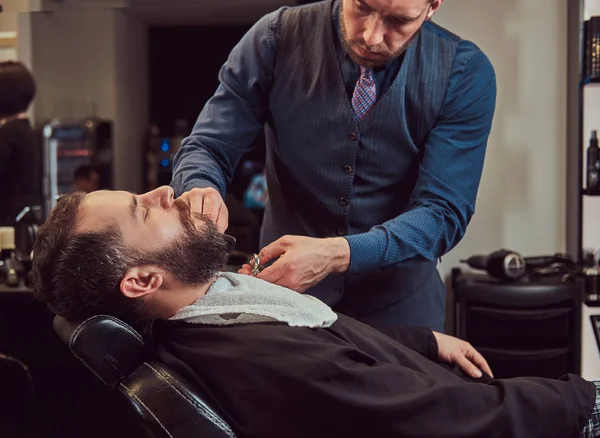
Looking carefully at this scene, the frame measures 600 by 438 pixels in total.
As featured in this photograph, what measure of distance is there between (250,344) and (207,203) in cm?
38

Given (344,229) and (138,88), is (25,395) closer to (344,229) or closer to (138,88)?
(138,88)

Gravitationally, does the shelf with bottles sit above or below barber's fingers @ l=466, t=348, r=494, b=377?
above

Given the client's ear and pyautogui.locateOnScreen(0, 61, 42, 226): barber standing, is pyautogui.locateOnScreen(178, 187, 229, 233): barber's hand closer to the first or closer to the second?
the client's ear

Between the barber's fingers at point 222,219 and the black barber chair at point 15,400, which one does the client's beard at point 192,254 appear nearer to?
the barber's fingers at point 222,219

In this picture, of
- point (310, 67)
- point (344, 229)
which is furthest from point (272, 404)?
point (310, 67)

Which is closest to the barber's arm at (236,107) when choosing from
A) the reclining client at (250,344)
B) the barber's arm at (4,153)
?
the reclining client at (250,344)

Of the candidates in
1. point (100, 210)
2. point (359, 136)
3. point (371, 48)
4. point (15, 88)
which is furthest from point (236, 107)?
point (15, 88)

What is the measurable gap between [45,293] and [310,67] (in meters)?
0.87

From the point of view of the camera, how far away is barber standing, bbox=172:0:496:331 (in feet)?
6.15

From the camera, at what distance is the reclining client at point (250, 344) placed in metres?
1.30

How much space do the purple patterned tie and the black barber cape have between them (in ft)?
2.31

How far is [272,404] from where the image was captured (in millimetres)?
1308

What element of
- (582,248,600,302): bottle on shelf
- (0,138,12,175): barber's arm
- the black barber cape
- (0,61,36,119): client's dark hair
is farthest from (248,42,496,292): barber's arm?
(0,61,36,119): client's dark hair

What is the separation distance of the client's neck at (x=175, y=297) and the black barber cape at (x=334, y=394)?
0.10 meters
